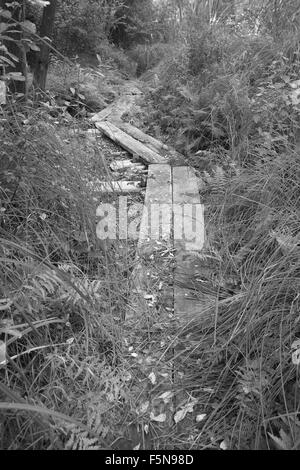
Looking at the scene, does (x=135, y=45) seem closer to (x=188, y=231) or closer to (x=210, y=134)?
(x=210, y=134)

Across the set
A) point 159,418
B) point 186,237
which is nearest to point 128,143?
point 186,237

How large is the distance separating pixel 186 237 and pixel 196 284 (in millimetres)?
538

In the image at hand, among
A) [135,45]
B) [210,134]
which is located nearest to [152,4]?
[135,45]

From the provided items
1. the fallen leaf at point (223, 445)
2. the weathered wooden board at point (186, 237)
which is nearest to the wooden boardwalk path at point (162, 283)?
the weathered wooden board at point (186, 237)

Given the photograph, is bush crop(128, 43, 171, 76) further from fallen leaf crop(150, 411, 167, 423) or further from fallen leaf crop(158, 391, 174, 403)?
fallen leaf crop(150, 411, 167, 423)

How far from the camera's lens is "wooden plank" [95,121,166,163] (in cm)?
421

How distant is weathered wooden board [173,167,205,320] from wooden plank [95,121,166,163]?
38 cm

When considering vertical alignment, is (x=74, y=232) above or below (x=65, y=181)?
below

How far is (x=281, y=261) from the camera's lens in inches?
81.9

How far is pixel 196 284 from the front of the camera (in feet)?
8.14

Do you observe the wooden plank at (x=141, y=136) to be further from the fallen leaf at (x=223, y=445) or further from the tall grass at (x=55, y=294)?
the fallen leaf at (x=223, y=445)

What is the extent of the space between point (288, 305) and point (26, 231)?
1.47 meters

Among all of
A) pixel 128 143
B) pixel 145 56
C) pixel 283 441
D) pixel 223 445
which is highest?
pixel 145 56

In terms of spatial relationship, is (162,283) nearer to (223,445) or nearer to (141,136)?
(223,445)
